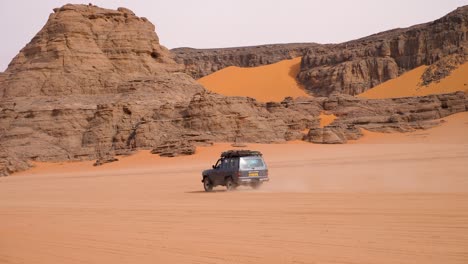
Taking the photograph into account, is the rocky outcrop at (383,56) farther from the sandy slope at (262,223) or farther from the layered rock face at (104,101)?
the sandy slope at (262,223)

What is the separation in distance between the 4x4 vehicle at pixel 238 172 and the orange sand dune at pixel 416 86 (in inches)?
2333

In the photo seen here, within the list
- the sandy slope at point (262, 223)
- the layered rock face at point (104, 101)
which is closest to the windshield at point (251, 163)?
the sandy slope at point (262, 223)

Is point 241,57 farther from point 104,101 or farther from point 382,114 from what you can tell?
point 104,101

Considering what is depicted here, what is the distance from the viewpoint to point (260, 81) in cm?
11894

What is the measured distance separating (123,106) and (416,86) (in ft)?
167

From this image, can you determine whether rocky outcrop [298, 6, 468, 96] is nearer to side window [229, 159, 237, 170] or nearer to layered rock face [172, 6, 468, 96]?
layered rock face [172, 6, 468, 96]

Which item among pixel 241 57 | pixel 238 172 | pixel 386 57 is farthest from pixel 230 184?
pixel 241 57

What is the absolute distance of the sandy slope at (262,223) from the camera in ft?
28.5

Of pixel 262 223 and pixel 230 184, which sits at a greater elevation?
pixel 262 223

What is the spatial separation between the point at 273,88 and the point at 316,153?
239ft

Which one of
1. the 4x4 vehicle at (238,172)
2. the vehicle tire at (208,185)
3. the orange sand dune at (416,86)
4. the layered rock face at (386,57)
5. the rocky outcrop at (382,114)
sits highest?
the layered rock face at (386,57)

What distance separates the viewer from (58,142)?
1860 inches

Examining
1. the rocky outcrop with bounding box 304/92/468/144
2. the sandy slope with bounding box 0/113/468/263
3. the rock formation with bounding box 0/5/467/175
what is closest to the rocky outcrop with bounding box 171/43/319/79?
the rock formation with bounding box 0/5/467/175

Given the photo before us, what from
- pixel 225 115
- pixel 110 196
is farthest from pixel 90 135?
pixel 110 196
